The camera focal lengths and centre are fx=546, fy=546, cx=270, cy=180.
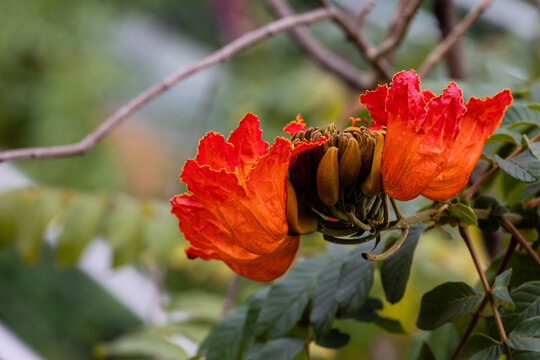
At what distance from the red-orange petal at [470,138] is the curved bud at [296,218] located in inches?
3.1

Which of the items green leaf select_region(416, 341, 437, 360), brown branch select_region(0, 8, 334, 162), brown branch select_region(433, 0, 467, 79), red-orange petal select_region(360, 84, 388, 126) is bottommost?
green leaf select_region(416, 341, 437, 360)

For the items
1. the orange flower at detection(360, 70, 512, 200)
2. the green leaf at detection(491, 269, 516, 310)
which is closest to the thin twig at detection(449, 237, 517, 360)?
the green leaf at detection(491, 269, 516, 310)

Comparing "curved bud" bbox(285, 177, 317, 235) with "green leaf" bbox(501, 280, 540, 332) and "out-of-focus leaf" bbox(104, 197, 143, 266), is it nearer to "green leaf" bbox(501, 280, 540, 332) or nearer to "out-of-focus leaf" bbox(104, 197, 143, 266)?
"green leaf" bbox(501, 280, 540, 332)

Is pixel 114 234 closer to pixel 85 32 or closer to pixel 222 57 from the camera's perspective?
pixel 222 57

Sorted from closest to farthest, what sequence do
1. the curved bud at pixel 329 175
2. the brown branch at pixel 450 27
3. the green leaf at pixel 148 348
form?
the curved bud at pixel 329 175 → the green leaf at pixel 148 348 → the brown branch at pixel 450 27

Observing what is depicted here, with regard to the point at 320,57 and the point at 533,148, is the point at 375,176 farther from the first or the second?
the point at 320,57

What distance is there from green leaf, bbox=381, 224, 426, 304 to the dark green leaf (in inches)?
3.1

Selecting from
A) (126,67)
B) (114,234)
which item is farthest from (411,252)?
(126,67)

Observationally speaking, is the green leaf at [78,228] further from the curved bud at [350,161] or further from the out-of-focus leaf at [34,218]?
the curved bud at [350,161]

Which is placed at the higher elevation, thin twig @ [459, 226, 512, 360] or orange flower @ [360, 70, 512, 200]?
orange flower @ [360, 70, 512, 200]

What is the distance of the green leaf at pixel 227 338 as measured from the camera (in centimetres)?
48

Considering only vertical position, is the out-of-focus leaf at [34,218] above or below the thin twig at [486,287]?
above

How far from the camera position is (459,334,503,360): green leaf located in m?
0.36

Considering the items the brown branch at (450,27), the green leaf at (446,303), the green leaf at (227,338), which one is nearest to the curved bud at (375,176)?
the green leaf at (446,303)
